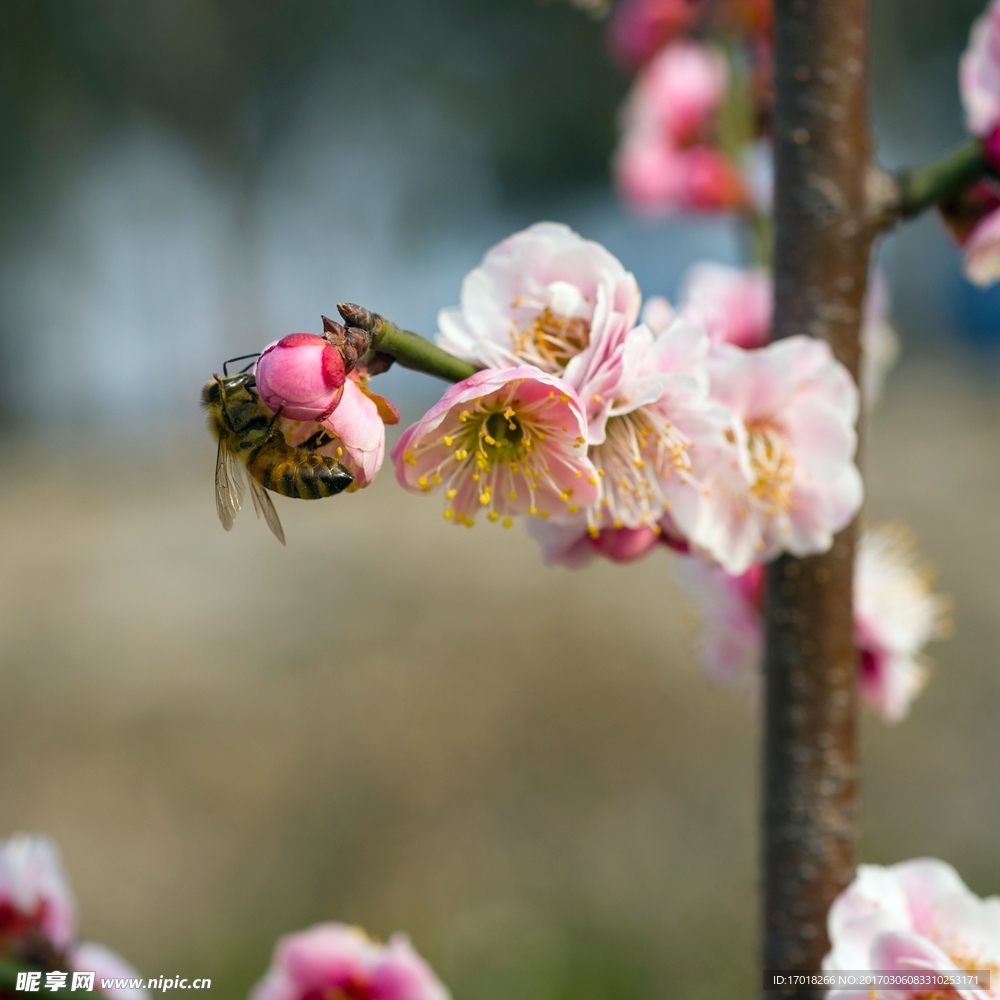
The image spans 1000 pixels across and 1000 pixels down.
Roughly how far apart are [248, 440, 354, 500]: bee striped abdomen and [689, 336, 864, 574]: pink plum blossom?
17 cm

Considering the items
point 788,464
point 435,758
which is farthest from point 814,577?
point 435,758

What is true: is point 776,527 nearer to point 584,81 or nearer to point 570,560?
point 570,560

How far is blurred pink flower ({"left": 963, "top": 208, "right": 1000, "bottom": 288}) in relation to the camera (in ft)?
1.74

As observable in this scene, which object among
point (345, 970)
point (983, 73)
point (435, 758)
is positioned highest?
point (983, 73)

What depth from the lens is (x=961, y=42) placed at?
9.59m

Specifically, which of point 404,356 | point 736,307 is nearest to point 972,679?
point 736,307

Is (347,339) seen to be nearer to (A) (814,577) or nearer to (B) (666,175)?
(A) (814,577)

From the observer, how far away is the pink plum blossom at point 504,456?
16.7 inches

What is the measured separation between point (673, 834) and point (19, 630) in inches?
92.8

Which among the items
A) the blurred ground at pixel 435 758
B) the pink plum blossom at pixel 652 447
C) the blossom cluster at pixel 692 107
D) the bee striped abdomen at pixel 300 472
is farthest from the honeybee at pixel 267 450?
the blurred ground at pixel 435 758

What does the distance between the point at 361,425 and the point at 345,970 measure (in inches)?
14.9

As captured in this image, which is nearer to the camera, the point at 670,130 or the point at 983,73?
the point at 983,73

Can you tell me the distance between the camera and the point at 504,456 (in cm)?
47

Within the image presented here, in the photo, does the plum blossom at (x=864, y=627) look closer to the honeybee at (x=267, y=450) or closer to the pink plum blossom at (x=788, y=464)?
the pink plum blossom at (x=788, y=464)
